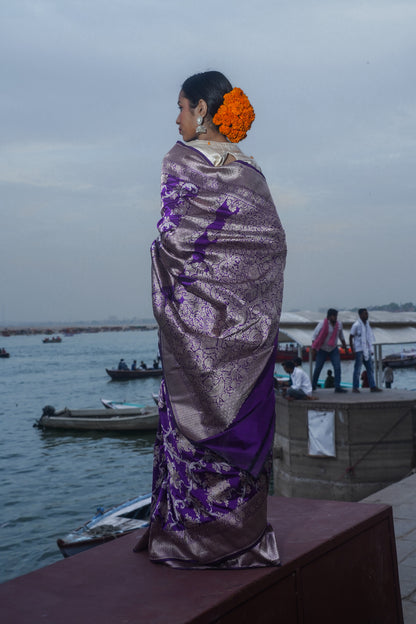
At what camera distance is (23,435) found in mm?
29734

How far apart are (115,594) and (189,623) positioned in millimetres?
353

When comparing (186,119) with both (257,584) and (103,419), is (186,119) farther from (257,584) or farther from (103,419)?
(103,419)

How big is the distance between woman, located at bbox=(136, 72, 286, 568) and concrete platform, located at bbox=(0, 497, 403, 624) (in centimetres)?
13

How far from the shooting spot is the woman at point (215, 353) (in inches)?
89.2

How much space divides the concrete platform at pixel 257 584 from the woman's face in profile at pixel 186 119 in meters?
1.70

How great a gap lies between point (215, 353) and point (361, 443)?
8.71 m

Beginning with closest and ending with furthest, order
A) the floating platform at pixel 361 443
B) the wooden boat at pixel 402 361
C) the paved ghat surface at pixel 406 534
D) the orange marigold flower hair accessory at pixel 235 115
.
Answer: the orange marigold flower hair accessory at pixel 235 115 < the paved ghat surface at pixel 406 534 < the floating platform at pixel 361 443 < the wooden boat at pixel 402 361

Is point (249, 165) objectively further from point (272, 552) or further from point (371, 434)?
point (371, 434)

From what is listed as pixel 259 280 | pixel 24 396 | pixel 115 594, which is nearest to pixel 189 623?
pixel 115 594

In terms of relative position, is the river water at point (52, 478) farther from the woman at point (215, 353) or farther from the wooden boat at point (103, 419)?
the woman at point (215, 353)

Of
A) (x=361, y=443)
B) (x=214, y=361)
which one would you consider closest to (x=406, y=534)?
(x=214, y=361)

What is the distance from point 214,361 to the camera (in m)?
2.27

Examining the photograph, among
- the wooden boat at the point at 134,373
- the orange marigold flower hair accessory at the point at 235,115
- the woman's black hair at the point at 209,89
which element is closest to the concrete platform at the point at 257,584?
the orange marigold flower hair accessory at the point at 235,115

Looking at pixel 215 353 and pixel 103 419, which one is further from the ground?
pixel 215 353
